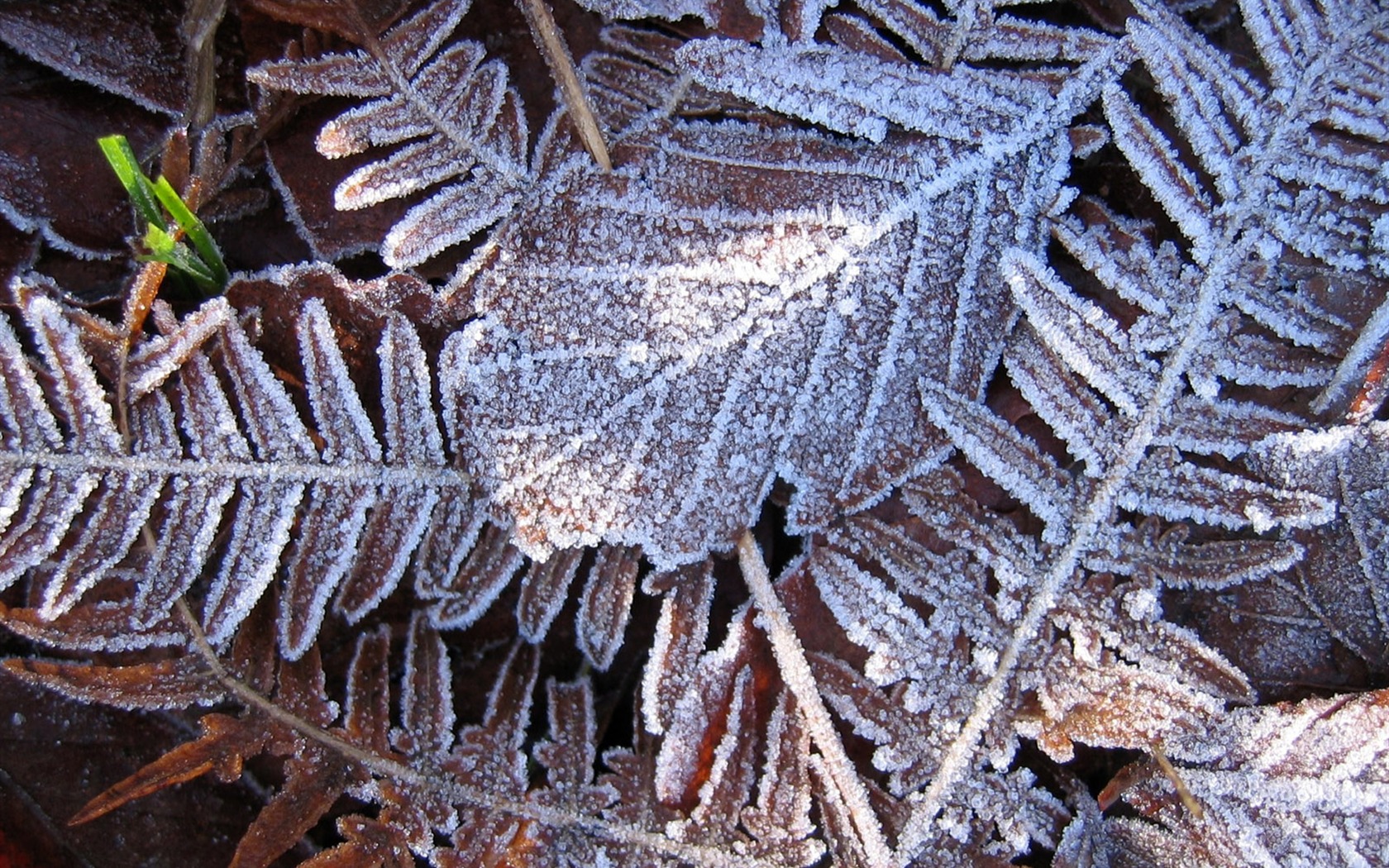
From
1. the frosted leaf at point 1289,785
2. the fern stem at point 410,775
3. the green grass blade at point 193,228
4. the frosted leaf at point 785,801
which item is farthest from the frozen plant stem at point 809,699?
the green grass blade at point 193,228

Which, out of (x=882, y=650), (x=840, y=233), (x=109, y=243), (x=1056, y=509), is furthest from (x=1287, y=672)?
(x=109, y=243)

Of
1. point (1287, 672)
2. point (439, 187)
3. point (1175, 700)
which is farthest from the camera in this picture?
point (439, 187)

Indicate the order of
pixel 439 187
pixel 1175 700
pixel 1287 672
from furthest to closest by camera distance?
pixel 439 187 < pixel 1287 672 < pixel 1175 700

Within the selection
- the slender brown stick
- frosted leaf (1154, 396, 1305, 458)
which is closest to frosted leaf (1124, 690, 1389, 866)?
frosted leaf (1154, 396, 1305, 458)

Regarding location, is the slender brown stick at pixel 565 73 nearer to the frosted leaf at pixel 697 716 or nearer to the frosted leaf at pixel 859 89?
the frosted leaf at pixel 859 89

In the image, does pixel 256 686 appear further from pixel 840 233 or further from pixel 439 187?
pixel 840 233
